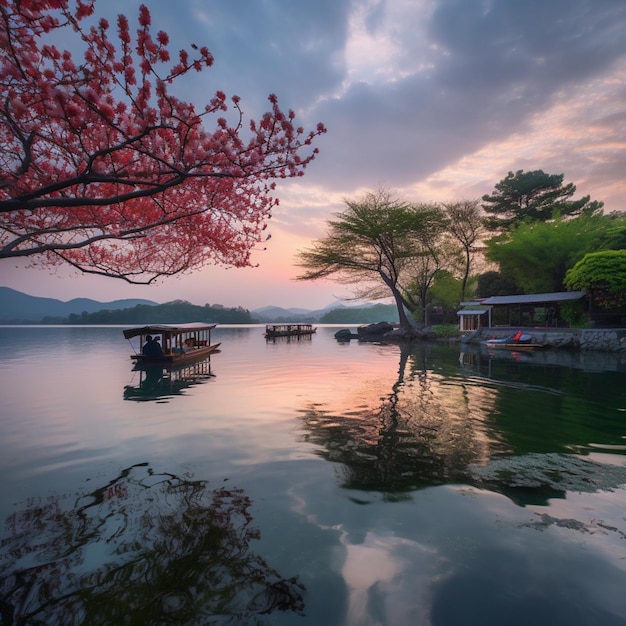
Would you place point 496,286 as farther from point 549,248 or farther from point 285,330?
point 285,330

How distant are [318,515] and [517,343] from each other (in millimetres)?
31988

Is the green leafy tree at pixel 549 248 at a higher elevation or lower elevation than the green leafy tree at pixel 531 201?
lower

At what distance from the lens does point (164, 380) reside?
60.1 feet

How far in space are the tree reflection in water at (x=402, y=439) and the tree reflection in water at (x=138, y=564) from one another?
2402mm

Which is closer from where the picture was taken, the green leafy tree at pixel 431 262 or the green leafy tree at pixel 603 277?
the green leafy tree at pixel 603 277

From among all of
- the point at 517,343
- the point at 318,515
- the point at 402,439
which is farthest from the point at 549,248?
the point at 318,515

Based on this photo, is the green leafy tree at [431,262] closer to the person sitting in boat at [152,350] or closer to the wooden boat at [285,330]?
the wooden boat at [285,330]

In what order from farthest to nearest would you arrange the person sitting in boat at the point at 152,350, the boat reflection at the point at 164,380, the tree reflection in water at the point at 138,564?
the person sitting in boat at the point at 152,350 < the boat reflection at the point at 164,380 < the tree reflection in water at the point at 138,564

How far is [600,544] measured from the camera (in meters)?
4.52

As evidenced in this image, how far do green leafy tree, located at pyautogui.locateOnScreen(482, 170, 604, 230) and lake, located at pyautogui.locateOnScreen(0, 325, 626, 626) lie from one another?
46013 mm

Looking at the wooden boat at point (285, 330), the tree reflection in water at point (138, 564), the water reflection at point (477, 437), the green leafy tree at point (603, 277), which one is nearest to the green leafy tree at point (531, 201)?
the green leafy tree at point (603, 277)

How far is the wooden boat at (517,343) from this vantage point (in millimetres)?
31250

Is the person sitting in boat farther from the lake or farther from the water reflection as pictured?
the water reflection

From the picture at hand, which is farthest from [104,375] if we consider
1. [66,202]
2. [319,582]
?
[319,582]
